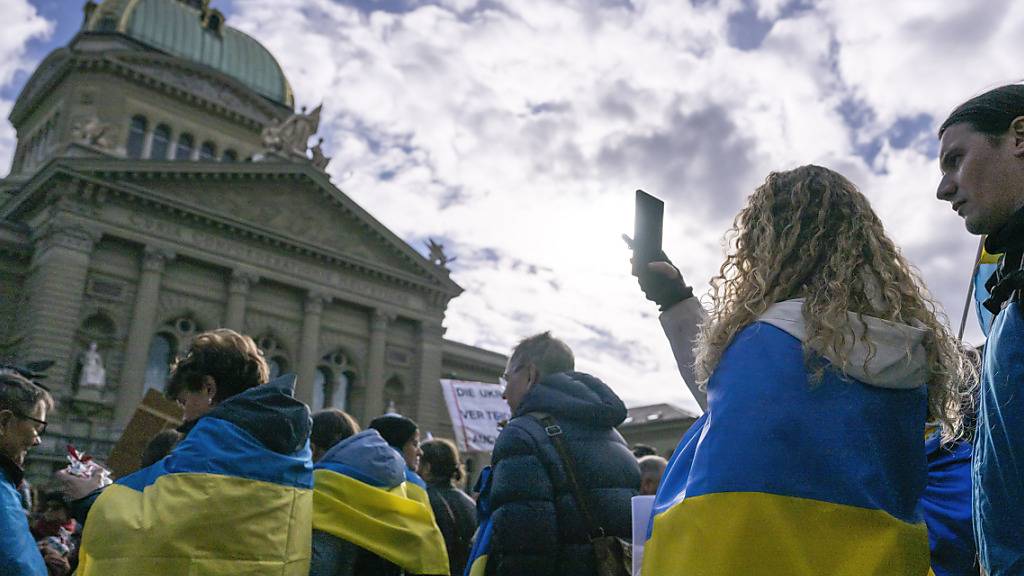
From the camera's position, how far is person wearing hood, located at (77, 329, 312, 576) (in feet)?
10.2

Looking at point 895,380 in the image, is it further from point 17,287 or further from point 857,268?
point 17,287

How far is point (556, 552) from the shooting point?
3.49 meters

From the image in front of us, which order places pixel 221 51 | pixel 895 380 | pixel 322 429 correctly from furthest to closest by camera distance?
1. pixel 221 51
2. pixel 322 429
3. pixel 895 380

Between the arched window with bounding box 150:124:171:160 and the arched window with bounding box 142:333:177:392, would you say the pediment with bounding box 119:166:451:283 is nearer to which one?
the arched window with bounding box 142:333:177:392

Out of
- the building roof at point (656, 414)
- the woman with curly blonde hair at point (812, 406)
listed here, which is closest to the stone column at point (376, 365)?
the building roof at point (656, 414)

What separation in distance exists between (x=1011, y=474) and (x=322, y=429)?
4.01m

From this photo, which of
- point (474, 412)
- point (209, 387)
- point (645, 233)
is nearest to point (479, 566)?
point (209, 387)

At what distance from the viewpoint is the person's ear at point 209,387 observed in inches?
142

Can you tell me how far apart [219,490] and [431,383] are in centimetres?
2923

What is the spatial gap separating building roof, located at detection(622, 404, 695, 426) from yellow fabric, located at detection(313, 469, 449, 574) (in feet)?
121

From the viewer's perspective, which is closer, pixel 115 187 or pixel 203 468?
pixel 203 468

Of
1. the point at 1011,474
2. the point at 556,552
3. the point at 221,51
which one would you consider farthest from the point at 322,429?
the point at 221,51

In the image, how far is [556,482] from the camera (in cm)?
361

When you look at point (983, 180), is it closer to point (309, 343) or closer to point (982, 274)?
point (982, 274)
